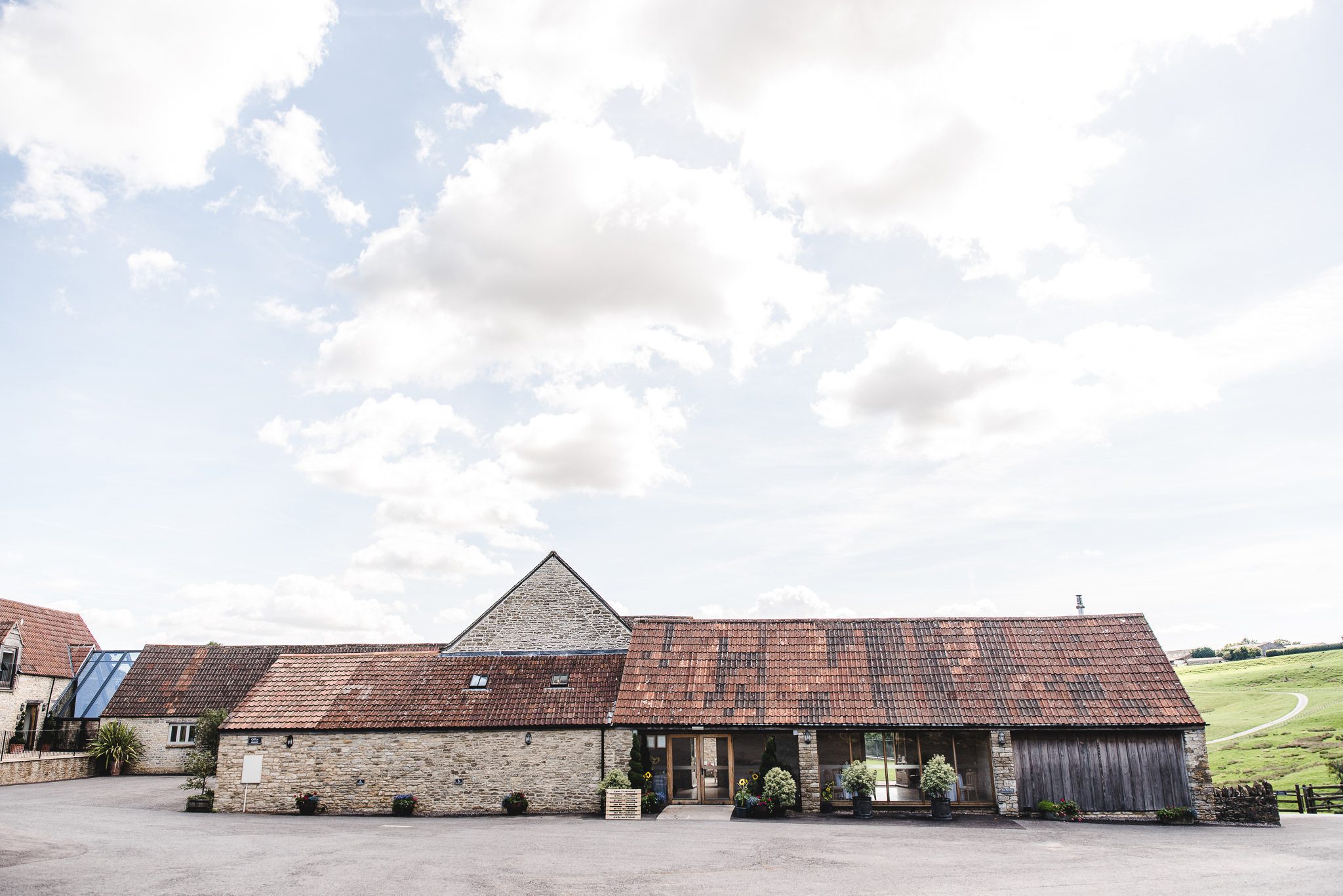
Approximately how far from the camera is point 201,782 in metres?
27.1

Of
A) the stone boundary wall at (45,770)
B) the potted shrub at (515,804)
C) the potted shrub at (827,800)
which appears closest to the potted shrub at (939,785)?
the potted shrub at (827,800)

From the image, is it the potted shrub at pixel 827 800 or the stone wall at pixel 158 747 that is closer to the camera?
the potted shrub at pixel 827 800

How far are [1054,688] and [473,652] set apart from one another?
19744 millimetres

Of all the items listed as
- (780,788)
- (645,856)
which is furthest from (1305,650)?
(645,856)

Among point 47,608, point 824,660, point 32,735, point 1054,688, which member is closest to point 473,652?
point 824,660

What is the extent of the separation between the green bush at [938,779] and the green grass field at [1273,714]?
92.3 ft

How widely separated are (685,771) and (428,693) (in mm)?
9138

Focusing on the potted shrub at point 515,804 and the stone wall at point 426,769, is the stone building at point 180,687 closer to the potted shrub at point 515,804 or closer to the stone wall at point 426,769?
the stone wall at point 426,769

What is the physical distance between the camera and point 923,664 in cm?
2656

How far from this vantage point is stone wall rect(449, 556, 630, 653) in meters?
30.5

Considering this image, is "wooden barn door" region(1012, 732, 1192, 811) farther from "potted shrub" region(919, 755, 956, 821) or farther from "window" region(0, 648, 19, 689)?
"window" region(0, 648, 19, 689)

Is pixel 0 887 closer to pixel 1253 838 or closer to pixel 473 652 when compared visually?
pixel 473 652

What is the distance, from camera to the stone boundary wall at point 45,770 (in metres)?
32.5

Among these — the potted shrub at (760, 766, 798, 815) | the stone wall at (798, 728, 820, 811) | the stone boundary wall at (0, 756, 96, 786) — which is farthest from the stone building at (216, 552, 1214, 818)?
the stone boundary wall at (0, 756, 96, 786)
